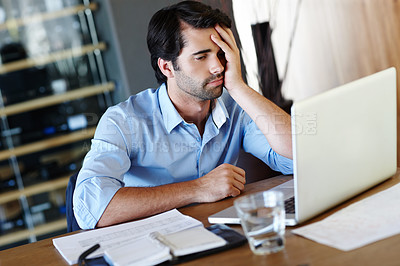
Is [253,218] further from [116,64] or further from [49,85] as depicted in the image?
[49,85]

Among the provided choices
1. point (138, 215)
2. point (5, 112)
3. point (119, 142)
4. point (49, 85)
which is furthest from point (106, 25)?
point (138, 215)

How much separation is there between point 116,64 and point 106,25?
26 cm

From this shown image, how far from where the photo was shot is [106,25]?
121 inches

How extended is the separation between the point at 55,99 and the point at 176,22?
1.77 meters

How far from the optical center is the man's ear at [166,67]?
5.99 feet

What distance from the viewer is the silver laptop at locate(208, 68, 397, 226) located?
0.98m

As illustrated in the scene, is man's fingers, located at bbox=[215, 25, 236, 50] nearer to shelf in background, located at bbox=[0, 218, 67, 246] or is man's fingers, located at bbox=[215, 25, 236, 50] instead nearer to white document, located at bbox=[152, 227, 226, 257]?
white document, located at bbox=[152, 227, 226, 257]

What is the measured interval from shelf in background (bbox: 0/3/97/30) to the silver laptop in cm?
243

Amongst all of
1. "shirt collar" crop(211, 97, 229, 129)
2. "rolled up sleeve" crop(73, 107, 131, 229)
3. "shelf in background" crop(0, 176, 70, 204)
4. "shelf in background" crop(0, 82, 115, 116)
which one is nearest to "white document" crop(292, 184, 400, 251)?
"rolled up sleeve" crop(73, 107, 131, 229)

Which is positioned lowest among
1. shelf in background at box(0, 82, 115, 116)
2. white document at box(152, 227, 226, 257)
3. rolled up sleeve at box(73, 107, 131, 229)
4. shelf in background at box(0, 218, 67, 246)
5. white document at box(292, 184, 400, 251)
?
shelf in background at box(0, 218, 67, 246)

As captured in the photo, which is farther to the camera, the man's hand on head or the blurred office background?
the blurred office background

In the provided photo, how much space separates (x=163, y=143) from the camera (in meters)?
1.67

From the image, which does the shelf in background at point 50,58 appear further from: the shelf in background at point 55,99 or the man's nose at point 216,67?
the man's nose at point 216,67

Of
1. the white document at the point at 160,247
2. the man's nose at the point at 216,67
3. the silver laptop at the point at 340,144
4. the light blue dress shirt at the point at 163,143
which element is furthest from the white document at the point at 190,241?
the man's nose at the point at 216,67
